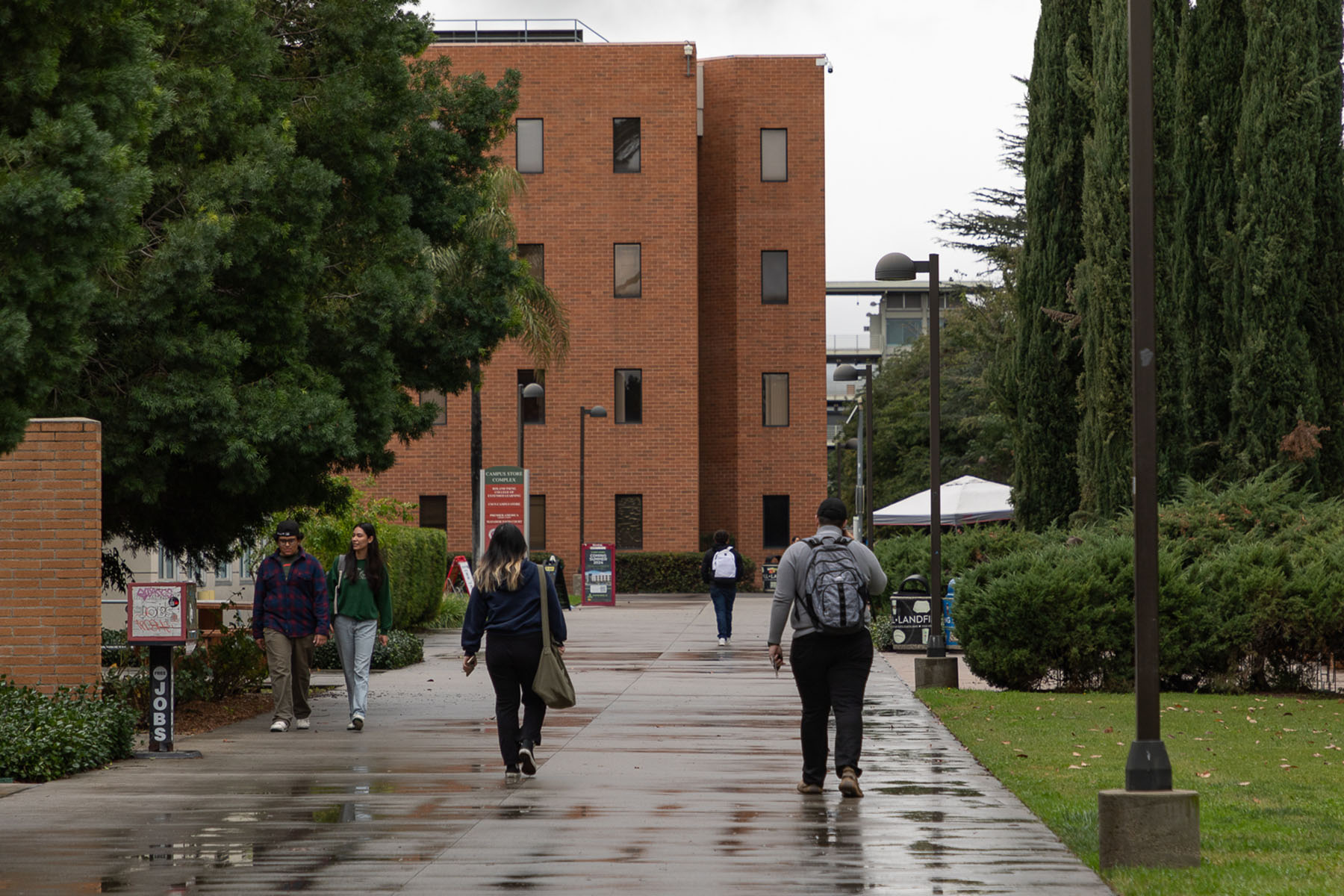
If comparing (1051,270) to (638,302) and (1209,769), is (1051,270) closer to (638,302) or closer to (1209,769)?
(1209,769)

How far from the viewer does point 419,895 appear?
7195 mm

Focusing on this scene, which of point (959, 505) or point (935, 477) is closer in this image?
point (935, 477)

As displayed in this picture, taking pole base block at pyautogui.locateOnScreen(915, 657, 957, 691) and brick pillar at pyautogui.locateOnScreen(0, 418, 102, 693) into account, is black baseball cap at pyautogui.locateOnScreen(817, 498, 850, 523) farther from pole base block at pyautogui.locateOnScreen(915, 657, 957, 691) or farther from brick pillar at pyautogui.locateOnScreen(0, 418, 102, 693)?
pole base block at pyautogui.locateOnScreen(915, 657, 957, 691)

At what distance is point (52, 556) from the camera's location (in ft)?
41.8

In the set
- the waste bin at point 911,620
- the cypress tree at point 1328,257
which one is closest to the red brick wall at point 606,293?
the waste bin at point 911,620

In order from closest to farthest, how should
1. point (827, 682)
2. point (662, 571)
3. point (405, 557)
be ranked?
point (827, 682) < point (405, 557) < point (662, 571)

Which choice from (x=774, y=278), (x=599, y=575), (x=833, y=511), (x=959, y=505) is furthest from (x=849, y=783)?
(x=774, y=278)

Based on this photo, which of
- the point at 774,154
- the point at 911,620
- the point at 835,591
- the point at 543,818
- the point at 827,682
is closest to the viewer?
the point at 543,818

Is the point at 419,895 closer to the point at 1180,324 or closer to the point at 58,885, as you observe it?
the point at 58,885

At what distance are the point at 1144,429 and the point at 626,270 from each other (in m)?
44.7

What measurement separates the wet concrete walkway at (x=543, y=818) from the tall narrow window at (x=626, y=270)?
3769 cm

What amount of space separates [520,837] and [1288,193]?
17086 mm

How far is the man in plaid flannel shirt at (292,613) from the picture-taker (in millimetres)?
14375

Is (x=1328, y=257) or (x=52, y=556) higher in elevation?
(x=1328, y=257)
